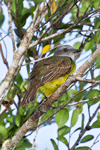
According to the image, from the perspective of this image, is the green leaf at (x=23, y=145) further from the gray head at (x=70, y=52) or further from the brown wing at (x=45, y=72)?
the gray head at (x=70, y=52)

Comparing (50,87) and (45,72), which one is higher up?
(45,72)

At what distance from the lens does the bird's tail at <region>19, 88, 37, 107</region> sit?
250 cm

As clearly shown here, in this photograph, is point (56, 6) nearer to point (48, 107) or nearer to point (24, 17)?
point (24, 17)

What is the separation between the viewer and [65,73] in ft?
9.50

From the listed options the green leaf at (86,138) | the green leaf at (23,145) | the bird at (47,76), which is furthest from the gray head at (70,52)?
the green leaf at (23,145)

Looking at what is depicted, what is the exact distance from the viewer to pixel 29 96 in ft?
8.34

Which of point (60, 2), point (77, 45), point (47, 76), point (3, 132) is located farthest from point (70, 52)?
point (3, 132)

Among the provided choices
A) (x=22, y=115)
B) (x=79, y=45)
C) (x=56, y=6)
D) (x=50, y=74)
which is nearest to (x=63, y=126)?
(x=22, y=115)

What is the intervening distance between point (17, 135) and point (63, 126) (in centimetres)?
60

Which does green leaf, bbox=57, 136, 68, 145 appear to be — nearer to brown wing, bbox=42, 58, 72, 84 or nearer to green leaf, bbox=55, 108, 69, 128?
green leaf, bbox=55, 108, 69, 128

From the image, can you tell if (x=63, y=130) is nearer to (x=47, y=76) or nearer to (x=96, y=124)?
(x=96, y=124)

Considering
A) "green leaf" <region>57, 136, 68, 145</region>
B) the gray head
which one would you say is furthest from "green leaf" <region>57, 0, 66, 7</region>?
"green leaf" <region>57, 136, 68, 145</region>

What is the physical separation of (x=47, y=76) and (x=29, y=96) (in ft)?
1.33

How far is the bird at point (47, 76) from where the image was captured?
104 inches
